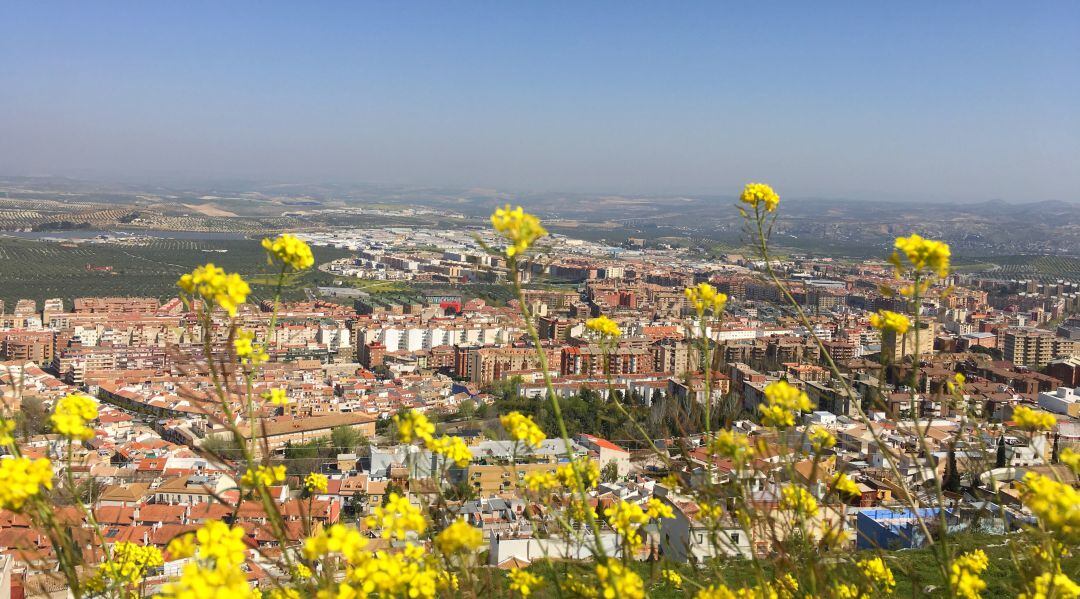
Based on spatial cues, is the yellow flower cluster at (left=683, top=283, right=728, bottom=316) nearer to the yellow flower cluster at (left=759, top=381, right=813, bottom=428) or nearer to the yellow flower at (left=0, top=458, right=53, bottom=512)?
the yellow flower cluster at (left=759, top=381, right=813, bottom=428)

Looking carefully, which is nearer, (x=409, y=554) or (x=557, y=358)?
(x=409, y=554)

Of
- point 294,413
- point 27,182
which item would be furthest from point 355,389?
point 27,182

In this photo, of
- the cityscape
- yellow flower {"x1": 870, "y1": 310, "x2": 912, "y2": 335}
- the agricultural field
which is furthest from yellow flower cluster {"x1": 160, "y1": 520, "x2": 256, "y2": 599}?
the agricultural field

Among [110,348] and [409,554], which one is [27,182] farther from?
[409,554]

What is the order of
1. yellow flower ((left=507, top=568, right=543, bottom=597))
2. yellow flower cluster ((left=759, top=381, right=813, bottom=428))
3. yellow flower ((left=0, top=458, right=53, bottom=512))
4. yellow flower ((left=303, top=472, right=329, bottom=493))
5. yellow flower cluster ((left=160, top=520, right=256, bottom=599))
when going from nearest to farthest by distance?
yellow flower cluster ((left=160, top=520, right=256, bottom=599))
yellow flower ((left=0, top=458, right=53, bottom=512))
yellow flower ((left=507, top=568, right=543, bottom=597))
yellow flower cluster ((left=759, top=381, right=813, bottom=428))
yellow flower ((left=303, top=472, right=329, bottom=493))

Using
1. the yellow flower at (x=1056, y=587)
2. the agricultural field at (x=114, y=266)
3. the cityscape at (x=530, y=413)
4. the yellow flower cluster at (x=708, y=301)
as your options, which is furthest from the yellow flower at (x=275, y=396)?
the agricultural field at (x=114, y=266)

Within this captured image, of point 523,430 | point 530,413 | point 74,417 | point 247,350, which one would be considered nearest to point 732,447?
point 523,430
